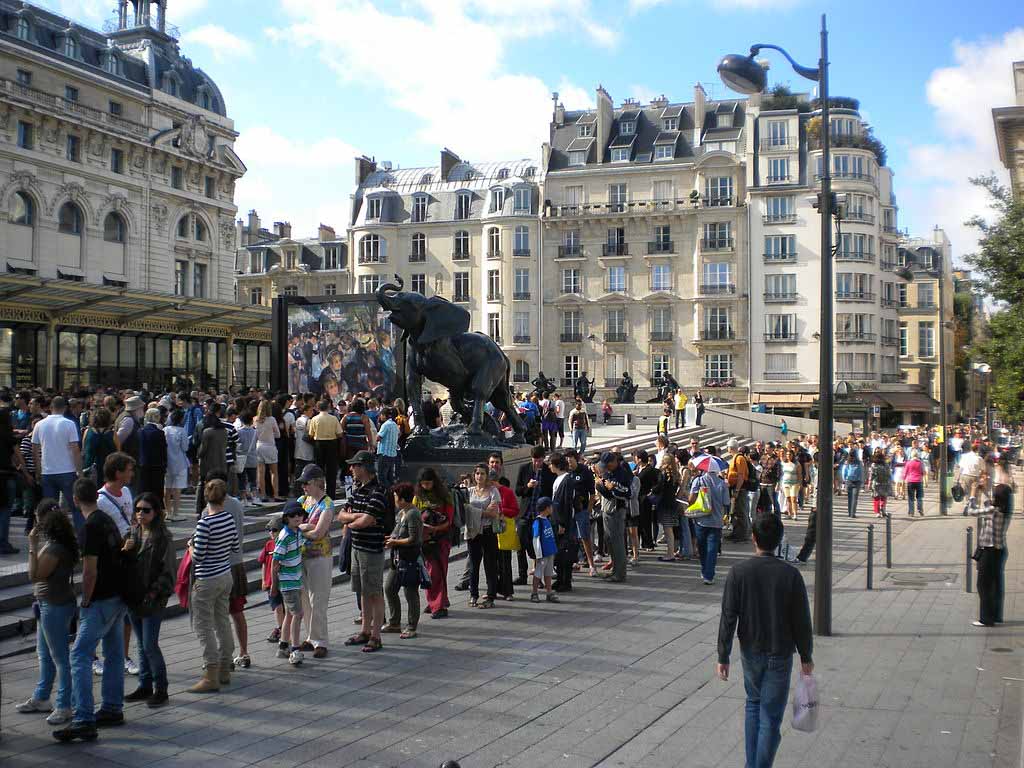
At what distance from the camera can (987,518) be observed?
1046cm

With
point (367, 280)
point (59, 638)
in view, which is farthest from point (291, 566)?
point (367, 280)

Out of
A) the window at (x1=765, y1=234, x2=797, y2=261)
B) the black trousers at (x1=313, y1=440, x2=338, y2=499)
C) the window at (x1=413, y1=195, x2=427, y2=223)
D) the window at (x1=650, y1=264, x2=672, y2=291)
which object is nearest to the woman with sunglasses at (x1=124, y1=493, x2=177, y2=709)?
the black trousers at (x1=313, y1=440, x2=338, y2=499)

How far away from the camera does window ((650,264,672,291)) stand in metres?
56.5

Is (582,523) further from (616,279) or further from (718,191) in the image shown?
(718,191)

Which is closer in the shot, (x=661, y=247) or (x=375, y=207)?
(x=661, y=247)

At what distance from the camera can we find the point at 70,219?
138ft

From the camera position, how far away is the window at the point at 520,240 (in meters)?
58.5

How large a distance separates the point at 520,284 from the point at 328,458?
1745 inches

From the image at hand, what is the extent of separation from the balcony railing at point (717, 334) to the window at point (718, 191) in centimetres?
748

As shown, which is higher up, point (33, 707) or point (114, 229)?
point (114, 229)

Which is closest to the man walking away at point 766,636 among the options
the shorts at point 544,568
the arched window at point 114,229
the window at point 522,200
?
the shorts at point 544,568

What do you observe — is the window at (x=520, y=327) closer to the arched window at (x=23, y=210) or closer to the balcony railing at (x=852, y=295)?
the balcony railing at (x=852, y=295)

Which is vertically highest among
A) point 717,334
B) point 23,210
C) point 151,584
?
point 23,210

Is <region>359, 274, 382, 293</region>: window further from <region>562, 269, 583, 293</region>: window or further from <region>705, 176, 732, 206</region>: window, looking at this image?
<region>705, 176, 732, 206</region>: window
